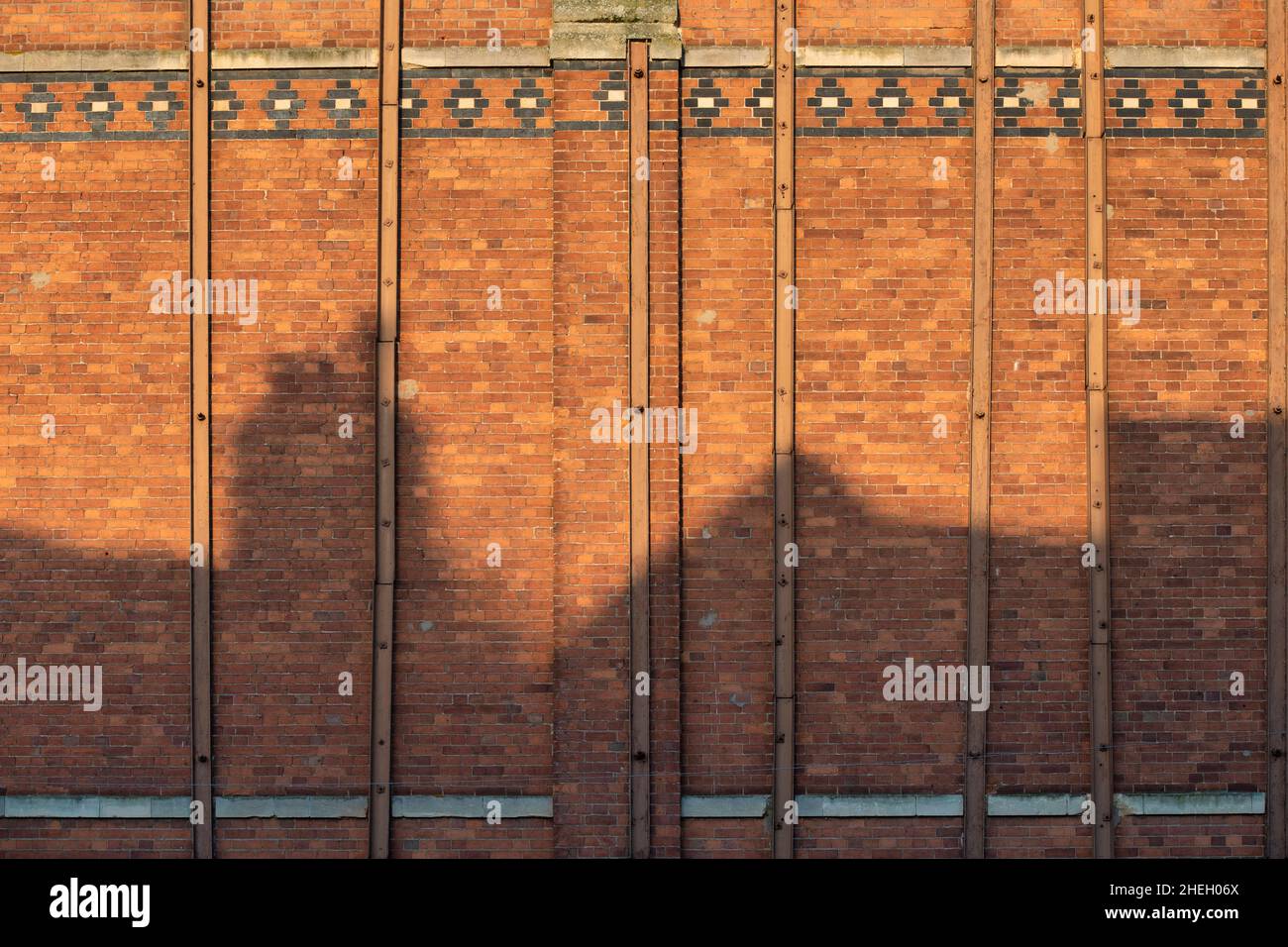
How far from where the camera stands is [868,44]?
8.30 meters

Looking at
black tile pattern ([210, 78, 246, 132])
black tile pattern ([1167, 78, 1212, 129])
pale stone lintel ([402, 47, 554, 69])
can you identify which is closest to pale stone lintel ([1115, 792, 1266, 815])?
black tile pattern ([1167, 78, 1212, 129])

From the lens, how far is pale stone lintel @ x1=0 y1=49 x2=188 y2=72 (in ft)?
27.1

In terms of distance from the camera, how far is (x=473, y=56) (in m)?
8.28

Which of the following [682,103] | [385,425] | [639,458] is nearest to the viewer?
[639,458]

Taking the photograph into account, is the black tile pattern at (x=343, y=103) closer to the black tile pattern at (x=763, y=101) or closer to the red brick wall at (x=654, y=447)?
the red brick wall at (x=654, y=447)

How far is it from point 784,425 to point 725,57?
8.84ft

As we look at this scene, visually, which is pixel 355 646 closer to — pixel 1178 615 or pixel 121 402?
pixel 121 402

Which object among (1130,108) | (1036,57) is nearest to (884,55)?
(1036,57)

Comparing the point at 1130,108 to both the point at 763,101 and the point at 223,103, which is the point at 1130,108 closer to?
the point at 763,101

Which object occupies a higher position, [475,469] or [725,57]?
[725,57]

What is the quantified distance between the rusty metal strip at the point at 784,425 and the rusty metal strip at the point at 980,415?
1.27 m

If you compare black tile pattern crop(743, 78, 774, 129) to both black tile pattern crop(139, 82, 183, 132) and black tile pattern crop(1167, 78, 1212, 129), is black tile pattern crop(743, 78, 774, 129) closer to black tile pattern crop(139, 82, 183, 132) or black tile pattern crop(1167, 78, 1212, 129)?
black tile pattern crop(1167, 78, 1212, 129)

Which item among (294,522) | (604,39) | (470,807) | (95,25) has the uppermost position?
(95,25)

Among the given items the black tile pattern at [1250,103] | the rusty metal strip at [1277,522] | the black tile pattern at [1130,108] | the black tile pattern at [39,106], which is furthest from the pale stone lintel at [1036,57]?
the black tile pattern at [39,106]
